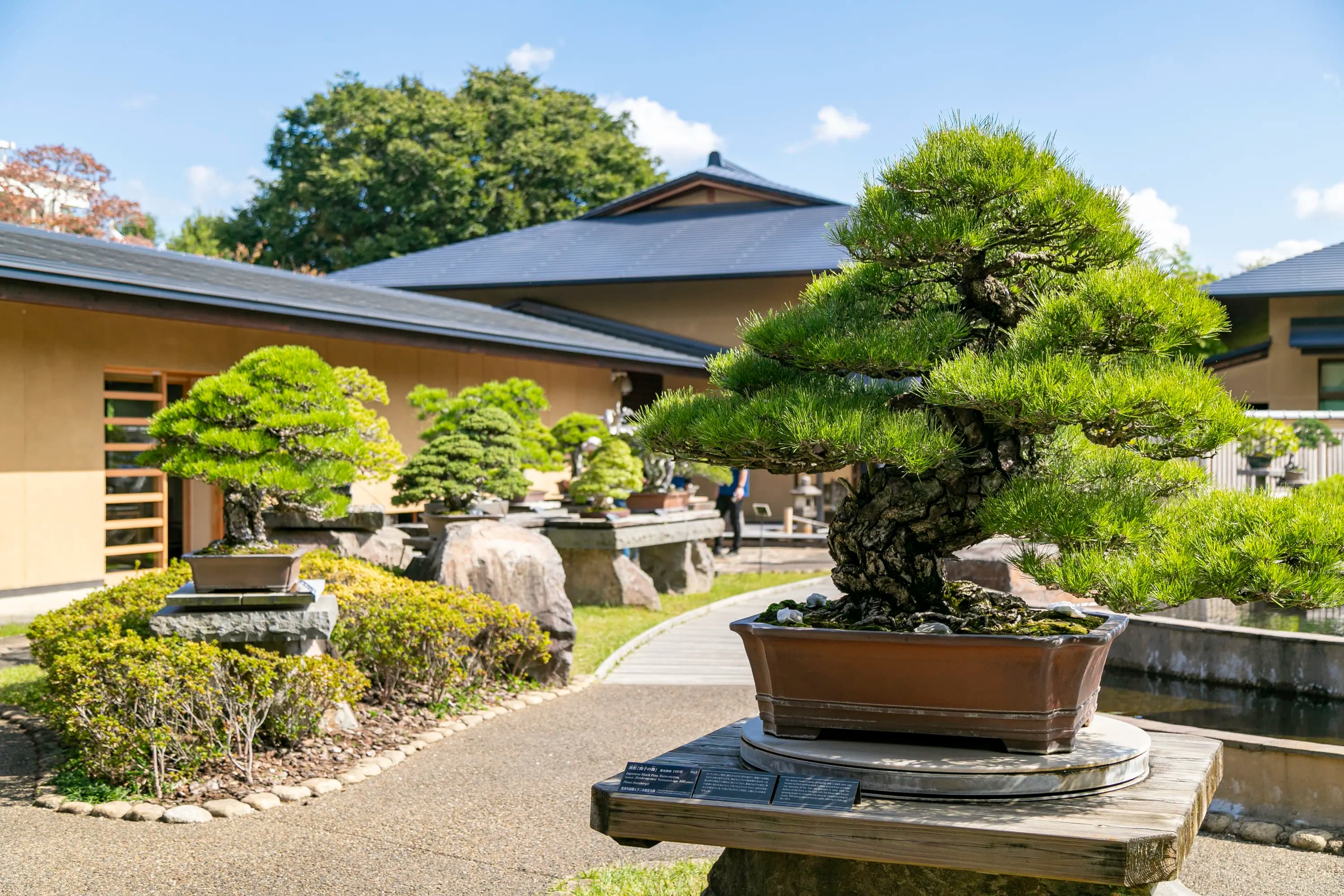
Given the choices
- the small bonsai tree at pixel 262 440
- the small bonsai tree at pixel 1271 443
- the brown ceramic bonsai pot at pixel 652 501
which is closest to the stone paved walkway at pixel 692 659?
the brown ceramic bonsai pot at pixel 652 501

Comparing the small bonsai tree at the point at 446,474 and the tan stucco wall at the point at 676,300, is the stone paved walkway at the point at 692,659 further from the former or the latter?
the tan stucco wall at the point at 676,300

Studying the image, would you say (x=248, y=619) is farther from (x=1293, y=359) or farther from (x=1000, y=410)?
(x=1293, y=359)

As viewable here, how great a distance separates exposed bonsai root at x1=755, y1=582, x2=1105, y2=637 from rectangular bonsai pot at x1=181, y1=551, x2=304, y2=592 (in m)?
3.87

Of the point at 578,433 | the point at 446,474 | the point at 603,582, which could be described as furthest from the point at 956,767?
the point at 578,433

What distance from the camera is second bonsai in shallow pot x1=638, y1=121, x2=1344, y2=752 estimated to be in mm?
2869

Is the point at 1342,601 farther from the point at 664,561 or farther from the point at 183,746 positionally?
the point at 664,561

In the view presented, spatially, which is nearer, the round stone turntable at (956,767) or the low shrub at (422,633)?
the round stone turntable at (956,767)

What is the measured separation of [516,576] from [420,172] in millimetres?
28555

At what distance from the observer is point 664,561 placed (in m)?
13.9

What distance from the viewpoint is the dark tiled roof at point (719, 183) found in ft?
86.0

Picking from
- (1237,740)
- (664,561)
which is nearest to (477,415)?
(664,561)

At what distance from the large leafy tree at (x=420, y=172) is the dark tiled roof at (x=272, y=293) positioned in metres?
15.2

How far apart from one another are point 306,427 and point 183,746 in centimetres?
210

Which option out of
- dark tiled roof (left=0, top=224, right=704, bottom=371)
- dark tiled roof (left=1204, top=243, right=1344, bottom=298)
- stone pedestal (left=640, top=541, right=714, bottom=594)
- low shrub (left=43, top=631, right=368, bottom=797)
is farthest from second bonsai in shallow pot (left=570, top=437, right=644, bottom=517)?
dark tiled roof (left=1204, top=243, right=1344, bottom=298)
